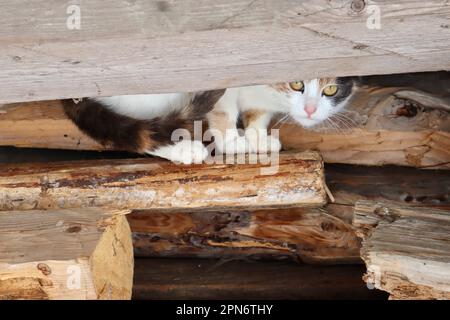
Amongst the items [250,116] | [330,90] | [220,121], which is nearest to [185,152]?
[220,121]

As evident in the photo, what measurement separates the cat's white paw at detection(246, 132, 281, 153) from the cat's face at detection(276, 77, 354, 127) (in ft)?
0.47

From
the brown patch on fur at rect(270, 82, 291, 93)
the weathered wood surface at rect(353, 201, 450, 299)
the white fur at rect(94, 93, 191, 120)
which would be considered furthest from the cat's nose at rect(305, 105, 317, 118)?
the weathered wood surface at rect(353, 201, 450, 299)

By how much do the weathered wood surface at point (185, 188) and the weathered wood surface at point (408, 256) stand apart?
310mm

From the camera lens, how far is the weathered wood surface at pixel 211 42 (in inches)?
64.3

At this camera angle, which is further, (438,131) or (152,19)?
(438,131)

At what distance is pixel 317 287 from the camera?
2.67 metres

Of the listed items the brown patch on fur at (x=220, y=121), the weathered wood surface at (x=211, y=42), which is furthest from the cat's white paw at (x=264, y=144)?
the weathered wood surface at (x=211, y=42)

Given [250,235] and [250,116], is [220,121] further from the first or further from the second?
[250,235]

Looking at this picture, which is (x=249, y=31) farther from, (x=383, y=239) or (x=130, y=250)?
(x=130, y=250)

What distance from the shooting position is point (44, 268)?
6.38 ft

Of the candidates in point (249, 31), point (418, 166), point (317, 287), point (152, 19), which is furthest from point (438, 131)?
point (152, 19)

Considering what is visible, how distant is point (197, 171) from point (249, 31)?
772 millimetres

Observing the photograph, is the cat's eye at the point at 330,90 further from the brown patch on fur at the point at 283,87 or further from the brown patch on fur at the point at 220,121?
the brown patch on fur at the point at 220,121

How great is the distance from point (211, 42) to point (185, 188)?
0.74m
